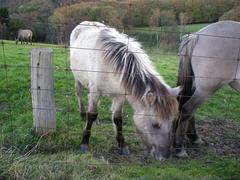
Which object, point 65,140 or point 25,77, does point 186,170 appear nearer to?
point 65,140

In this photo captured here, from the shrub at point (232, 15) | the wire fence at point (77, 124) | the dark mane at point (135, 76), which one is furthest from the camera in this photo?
the shrub at point (232, 15)

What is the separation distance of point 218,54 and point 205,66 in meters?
0.22

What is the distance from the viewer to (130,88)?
4.06 metres

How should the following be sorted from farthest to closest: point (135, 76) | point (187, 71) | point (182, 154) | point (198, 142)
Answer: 1. point (198, 142)
2. point (187, 71)
3. point (182, 154)
4. point (135, 76)

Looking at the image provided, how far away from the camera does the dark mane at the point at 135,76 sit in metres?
3.85

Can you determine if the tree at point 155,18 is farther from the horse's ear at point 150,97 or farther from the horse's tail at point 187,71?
the horse's ear at point 150,97

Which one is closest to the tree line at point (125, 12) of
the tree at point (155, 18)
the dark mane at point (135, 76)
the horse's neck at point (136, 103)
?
the tree at point (155, 18)

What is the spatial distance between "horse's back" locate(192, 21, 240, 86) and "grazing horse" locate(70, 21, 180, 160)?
636 mm

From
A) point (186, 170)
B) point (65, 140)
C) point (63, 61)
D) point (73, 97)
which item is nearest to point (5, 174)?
point (65, 140)

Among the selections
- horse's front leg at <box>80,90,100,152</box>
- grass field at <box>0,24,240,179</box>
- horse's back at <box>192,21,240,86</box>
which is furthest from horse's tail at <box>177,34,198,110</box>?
horse's front leg at <box>80,90,100,152</box>

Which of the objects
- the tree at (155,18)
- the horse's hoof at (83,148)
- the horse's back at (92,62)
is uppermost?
the tree at (155,18)

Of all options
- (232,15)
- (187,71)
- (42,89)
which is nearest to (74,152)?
(42,89)

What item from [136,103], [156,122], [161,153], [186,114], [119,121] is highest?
[136,103]

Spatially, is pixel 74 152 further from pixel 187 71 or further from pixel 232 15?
pixel 232 15
